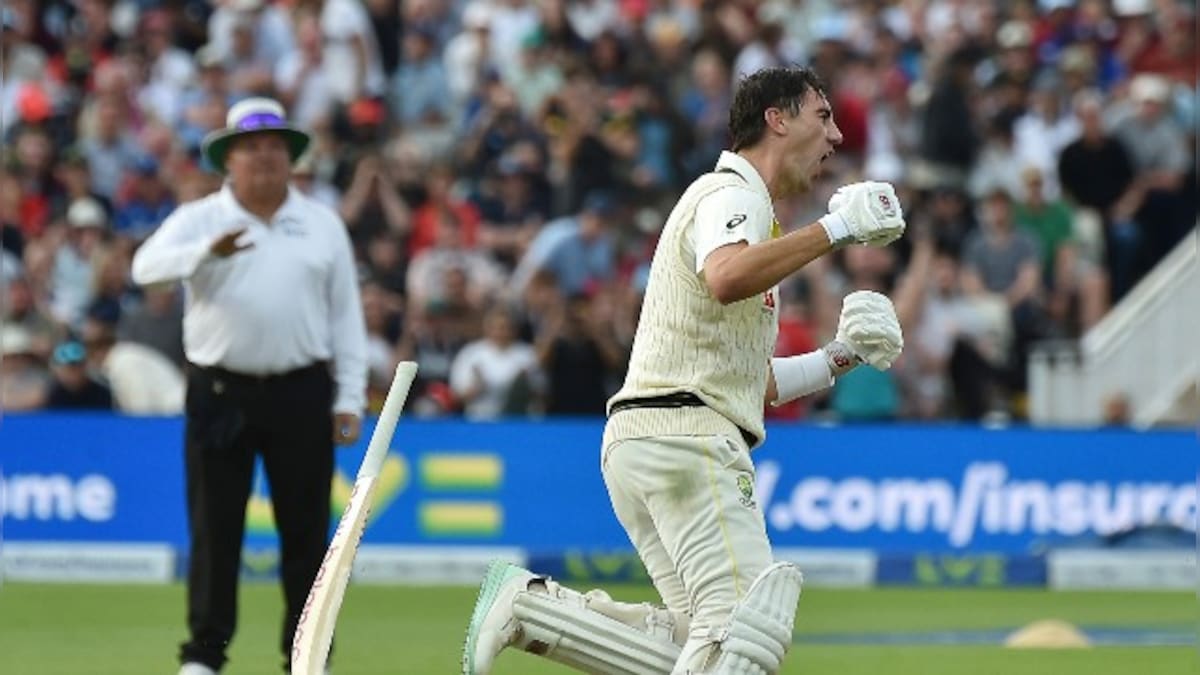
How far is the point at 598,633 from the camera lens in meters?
7.48

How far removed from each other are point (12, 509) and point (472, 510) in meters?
2.71

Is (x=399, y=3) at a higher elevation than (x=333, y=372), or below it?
higher

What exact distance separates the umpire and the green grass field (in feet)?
2.02

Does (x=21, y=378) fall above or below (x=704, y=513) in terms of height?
above

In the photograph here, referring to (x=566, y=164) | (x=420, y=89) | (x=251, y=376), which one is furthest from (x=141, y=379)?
(x=251, y=376)

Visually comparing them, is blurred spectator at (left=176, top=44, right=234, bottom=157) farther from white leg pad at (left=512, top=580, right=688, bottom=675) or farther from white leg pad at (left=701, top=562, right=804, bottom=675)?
white leg pad at (left=701, top=562, right=804, bottom=675)

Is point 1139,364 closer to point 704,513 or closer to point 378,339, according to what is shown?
point 378,339

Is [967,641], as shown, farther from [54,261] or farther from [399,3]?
[399,3]

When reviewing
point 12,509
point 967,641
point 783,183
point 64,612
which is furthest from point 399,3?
point 783,183

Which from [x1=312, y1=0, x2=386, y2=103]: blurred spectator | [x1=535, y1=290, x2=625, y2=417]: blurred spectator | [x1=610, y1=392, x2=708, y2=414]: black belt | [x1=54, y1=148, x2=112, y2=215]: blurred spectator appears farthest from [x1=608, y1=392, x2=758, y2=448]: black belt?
[x1=312, y1=0, x2=386, y2=103]: blurred spectator

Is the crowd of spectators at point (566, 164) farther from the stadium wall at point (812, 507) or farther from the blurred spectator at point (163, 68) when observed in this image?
the stadium wall at point (812, 507)

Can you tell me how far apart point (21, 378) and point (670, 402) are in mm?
9923

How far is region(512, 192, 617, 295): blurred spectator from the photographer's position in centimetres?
1755

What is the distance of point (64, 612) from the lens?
43.7 feet
